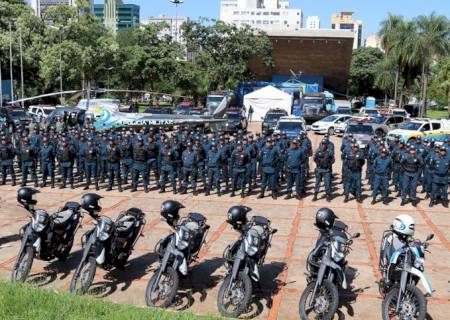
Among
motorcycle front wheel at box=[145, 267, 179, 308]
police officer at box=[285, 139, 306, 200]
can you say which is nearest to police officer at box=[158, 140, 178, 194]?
police officer at box=[285, 139, 306, 200]

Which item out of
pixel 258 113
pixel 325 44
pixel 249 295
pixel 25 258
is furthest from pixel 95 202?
pixel 325 44

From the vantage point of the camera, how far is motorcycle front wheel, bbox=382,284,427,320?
5746 millimetres

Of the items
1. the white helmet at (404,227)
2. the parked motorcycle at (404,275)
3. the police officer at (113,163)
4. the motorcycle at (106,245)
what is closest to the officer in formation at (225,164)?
the police officer at (113,163)

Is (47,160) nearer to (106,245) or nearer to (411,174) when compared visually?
(106,245)

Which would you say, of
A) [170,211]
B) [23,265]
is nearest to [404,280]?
[170,211]

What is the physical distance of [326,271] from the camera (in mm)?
6371

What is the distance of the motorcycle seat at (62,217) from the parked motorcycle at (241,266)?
2.57 m

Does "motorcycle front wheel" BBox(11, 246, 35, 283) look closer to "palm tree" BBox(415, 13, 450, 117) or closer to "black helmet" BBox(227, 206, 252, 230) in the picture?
"black helmet" BBox(227, 206, 252, 230)

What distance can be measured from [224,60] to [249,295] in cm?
4581

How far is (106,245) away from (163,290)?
1.12 metres

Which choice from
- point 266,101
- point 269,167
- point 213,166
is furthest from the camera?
point 266,101

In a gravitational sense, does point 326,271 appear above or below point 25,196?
below

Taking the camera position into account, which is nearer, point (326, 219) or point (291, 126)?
point (326, 219)

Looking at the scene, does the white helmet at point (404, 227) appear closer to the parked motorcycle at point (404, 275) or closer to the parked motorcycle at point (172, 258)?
the parked motorcycle at point (404, 275)
